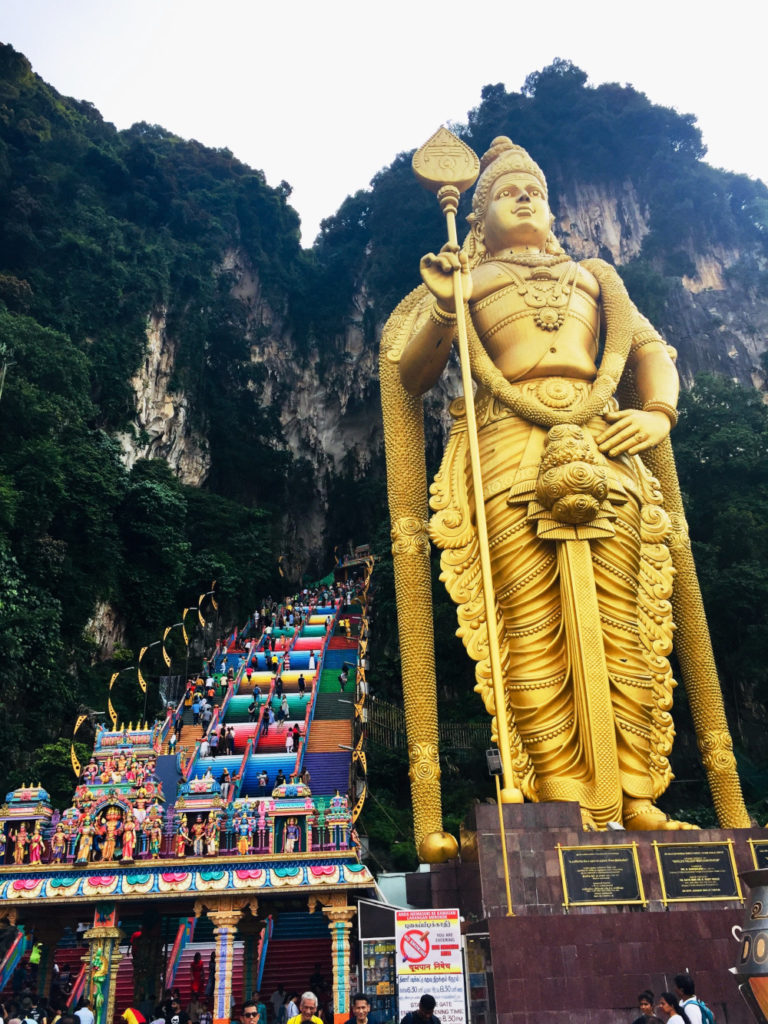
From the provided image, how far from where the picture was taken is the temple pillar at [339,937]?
627 centimetres

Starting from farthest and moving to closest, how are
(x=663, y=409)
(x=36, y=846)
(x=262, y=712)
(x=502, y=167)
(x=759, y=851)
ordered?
(x=262, y=712) < (x=502, y=167) < (x=663, y=409) < (x=36, y=846) < (x=759, y=851)

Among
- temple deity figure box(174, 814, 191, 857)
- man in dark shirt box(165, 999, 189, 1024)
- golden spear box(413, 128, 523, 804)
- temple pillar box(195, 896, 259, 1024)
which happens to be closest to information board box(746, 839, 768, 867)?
golden spear box(413, 128, 523, 804)

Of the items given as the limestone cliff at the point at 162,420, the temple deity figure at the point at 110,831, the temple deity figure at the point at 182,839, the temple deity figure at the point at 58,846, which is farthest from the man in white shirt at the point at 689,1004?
the limestone cliff at the point at 162,420

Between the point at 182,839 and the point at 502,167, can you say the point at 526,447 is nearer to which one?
the point at 502,167

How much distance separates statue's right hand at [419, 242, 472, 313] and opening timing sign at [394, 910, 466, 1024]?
466cm

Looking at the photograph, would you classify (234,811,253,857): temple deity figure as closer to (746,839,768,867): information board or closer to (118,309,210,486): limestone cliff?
(746,839,768,867): information board

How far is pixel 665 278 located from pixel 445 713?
16911 mm

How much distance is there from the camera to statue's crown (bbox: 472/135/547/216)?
831 cm

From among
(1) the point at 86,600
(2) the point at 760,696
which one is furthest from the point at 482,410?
(1) the point at 86,600

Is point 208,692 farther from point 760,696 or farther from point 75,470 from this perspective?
point 760,696

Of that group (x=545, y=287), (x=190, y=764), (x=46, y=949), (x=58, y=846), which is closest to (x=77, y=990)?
(x=46, y=949)

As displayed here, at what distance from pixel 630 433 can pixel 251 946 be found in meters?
5.80

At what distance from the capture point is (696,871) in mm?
5312

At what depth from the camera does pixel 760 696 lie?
1459 centimetres
